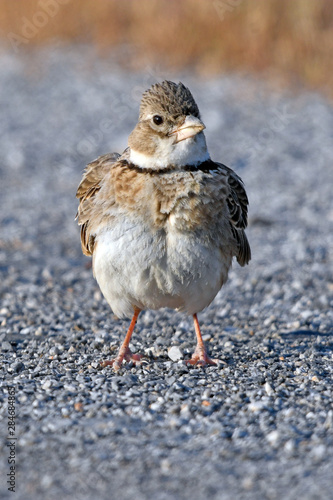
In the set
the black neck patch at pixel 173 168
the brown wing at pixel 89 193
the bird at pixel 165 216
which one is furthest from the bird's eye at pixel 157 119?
the brown wing at pixel 89 193

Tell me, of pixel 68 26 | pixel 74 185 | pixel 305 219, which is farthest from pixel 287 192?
pixel 68 26

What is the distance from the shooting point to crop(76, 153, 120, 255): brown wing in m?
7.10

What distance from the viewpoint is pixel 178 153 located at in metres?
6.41

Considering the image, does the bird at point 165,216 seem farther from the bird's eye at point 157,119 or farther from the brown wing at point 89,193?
the brown wing at point 89,193

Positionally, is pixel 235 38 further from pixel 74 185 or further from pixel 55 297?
pixel 55 297

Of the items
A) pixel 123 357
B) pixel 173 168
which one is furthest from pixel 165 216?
pixel 123 357

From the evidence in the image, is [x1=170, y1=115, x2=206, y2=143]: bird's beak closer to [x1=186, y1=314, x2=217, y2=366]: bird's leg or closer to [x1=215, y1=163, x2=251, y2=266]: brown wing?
[x1=215, y1=163, x2=251, y2=266]: brown wing

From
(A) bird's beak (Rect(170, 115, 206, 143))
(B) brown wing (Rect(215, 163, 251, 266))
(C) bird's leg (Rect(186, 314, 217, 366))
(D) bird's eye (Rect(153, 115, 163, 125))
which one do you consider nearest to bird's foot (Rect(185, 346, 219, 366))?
(C) bird's leg (Rect(186, 314, 217, 366))

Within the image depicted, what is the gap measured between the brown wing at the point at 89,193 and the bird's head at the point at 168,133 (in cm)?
74

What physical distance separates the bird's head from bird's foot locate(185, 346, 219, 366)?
169 cm

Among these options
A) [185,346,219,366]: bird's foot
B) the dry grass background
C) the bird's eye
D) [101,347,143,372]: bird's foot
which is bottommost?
[101,347,143,372]: bird's foot

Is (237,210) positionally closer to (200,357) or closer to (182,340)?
(200,357)

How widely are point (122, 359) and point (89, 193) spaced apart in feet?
5.12

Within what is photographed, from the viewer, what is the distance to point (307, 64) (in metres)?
17.8
